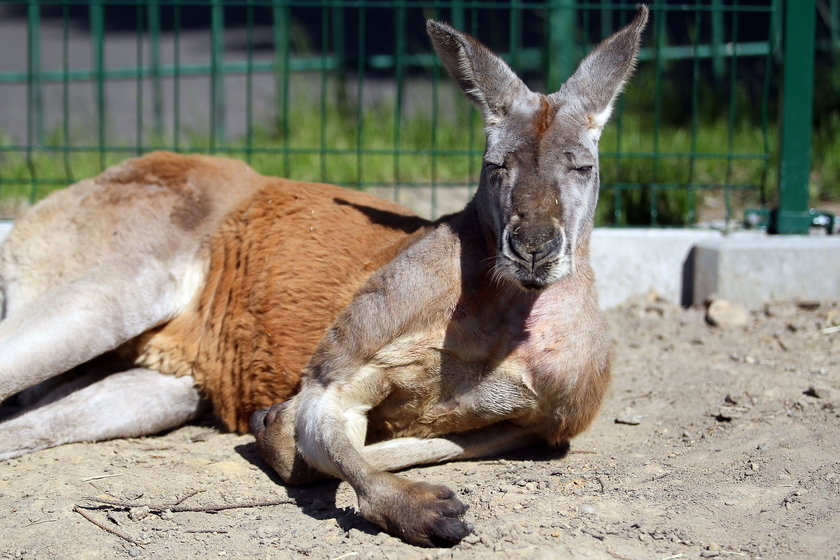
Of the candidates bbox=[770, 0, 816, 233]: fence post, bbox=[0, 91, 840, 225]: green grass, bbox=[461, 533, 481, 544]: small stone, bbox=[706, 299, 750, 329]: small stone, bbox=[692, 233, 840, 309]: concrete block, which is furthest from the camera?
bbox=[0, 91, 840, 225]: green grass

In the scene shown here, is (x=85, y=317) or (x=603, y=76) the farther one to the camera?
(x=85, y=317)

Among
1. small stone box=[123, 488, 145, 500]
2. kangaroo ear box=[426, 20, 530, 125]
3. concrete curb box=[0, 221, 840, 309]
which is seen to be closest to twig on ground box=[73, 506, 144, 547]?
small stone box=[123, 488, 145, 500]

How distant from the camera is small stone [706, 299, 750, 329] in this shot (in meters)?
5.29

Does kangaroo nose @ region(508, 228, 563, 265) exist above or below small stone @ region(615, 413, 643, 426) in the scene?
above

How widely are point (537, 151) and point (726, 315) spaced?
243cm

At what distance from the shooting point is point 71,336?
13.1ft

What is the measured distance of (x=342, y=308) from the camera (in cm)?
389

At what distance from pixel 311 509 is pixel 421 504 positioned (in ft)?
1.68

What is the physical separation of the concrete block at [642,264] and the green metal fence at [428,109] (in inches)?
14.2

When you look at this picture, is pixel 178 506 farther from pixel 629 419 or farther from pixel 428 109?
pixel 428 109

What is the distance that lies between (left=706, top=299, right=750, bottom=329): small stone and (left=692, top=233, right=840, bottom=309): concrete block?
153 millimetres

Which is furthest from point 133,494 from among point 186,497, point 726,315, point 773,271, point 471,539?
point 773,271

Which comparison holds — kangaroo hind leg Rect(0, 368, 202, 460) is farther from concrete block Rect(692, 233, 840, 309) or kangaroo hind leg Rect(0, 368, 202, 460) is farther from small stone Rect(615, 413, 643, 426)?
concrete block Rect(692, 233, 840, 309)

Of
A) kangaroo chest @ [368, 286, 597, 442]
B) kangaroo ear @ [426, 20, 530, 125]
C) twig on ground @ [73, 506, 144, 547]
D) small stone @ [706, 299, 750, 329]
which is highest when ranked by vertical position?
kangaroo ear @ [426, 20, 530, 125]
